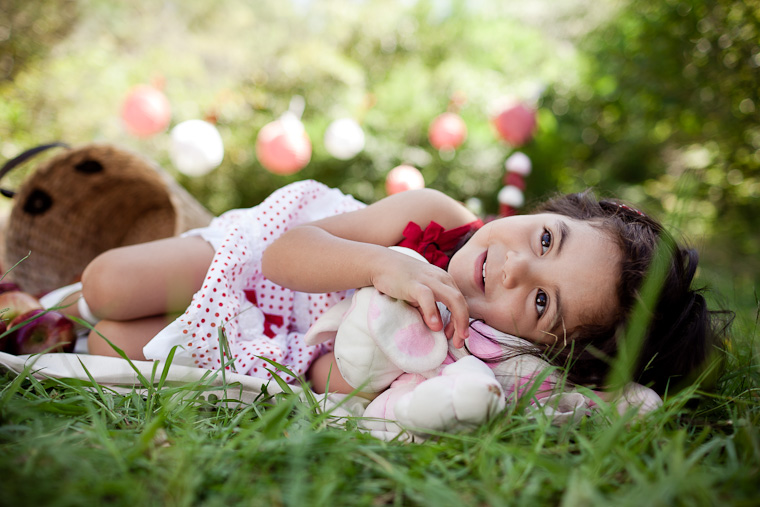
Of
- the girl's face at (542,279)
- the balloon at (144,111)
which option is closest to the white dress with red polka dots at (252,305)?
the girl's face at (542,279)

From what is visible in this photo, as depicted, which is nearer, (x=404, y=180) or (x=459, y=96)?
(x=404, y=180)

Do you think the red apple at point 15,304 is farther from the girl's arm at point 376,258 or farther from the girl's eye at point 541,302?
the girl's eye at point 541,302

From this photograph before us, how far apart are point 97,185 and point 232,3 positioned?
12.0m

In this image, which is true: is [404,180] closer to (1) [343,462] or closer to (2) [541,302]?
(2) [541,302]

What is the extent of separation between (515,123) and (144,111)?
127 inches

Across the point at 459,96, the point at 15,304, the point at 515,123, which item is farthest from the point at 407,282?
the point at 459,96

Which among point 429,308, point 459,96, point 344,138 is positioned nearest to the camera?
point 429,308

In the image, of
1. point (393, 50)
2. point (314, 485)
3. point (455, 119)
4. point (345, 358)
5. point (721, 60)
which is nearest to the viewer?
point (314, 485)

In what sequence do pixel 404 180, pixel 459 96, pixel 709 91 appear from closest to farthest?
pixel 709 91, pixel 404 180, pixel 459 96

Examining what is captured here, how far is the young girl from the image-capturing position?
119 cm

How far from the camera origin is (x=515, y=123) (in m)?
4.57

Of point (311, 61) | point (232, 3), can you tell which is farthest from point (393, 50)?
point (232, 3)

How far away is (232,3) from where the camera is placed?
12617 millimetres

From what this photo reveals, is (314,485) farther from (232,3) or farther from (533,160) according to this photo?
(232,3)
